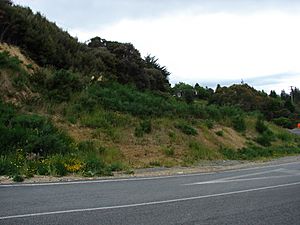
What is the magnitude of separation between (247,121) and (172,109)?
1001 cm

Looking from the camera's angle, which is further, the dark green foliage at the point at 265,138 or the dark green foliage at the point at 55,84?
the dark green foliage at the point at 265,138

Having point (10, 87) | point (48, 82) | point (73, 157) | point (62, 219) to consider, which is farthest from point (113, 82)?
point (62, 219)

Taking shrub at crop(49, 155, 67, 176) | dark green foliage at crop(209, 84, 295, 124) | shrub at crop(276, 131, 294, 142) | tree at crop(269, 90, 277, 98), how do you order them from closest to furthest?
shrub at crop(49, 155, 67, 176)
shrub at crop(276, 131, 294, 142)
dark green foliage at crop(209, 84, 295, 124)
tree at crop(269, 90, 277, 98)

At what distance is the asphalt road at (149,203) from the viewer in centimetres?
665

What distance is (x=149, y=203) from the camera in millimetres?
8133

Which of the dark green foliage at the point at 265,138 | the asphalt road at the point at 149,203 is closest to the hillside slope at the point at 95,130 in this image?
the dark green foliage at the point at 265,138

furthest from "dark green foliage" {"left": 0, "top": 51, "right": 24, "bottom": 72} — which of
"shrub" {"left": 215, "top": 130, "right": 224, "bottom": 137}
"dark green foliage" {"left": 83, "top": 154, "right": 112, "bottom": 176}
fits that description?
"shrub" {"left": 215, "top": 130, "right": 224, "bottom": 137}

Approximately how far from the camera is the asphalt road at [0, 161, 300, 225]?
6.65 metres

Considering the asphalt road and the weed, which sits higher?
the weed

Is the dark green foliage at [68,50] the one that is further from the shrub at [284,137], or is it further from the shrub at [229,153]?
the shrub at [284,137]

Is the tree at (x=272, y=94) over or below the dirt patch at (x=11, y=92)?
over

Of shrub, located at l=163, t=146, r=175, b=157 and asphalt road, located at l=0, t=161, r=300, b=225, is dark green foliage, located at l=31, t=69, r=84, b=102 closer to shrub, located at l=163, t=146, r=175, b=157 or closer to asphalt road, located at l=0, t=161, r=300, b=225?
shrub, located at l=163, t=146, r=175, b=157

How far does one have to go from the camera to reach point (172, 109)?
28484 millimetres

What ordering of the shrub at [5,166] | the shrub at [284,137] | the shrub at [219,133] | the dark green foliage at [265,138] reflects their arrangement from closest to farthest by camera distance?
the shrub at [5,166]
the shrub at [219,133]
the dark green foliage at [265,138]
the shrub at [284,137]
